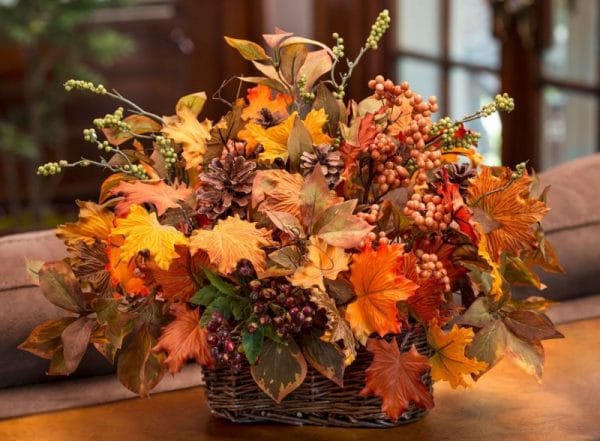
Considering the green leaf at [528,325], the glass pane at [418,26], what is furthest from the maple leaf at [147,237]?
the glass pane at [418,26]

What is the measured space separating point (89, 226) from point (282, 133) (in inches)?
8.5

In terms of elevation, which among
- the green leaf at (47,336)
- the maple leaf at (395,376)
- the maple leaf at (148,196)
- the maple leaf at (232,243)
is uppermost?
the maple leaf at (148,196)

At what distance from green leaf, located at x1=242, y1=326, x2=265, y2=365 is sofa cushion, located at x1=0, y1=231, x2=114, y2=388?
0.38 meters

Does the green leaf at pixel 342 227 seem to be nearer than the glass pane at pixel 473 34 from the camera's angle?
Yes

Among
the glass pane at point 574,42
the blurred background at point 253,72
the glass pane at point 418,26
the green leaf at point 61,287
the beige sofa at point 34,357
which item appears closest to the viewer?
the green leaf at point 61,287

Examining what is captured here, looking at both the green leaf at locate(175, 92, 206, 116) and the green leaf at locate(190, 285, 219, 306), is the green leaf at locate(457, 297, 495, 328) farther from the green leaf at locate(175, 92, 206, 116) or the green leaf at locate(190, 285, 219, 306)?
the green leaf at locate(175, 92, 206, 116)

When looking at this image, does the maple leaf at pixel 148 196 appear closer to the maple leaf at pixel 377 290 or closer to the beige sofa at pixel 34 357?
the maple leaf at pixel 377 290

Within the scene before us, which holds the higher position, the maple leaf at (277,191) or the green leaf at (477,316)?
the maple leaf at (277,191)

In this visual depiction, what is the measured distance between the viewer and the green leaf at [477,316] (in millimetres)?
1073

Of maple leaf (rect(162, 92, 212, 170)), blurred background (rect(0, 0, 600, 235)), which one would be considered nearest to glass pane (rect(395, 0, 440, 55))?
blurred background (rect(0, 0, 600, 235))

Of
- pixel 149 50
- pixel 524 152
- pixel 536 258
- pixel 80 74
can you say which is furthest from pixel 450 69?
pixel 536 258

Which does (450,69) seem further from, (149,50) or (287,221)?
(287,221)

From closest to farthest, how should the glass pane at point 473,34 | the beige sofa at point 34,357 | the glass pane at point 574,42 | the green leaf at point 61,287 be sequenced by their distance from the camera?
the green leaf at point 61,287 < the beige sofa at point 34,357 < the glass pane at point 574,42 < the glass pane at point 473,34

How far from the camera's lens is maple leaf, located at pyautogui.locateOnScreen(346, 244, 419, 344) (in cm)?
100
